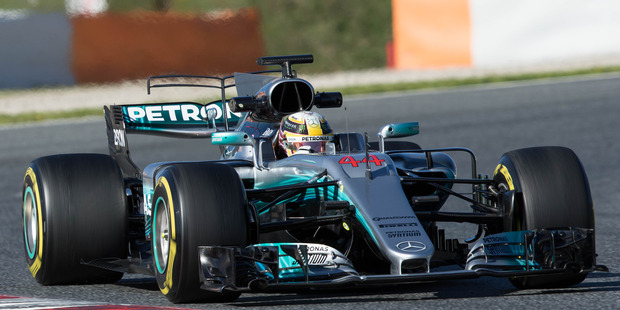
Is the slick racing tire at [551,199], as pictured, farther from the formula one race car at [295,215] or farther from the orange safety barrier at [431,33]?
the orange safety barrier at [431,33]

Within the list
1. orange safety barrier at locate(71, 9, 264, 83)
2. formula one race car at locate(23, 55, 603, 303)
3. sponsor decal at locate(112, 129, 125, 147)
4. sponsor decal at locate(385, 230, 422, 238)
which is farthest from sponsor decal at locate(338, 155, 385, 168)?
orange safety barrier at locate(71, 9, 264, 83)

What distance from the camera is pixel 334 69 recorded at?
21.2 metres

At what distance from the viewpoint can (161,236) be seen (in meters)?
6.16

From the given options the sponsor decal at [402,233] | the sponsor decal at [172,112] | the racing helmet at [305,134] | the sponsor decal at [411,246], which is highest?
the sponsor decal at [172,112]

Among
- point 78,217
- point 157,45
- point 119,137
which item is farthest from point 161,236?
point 157,45

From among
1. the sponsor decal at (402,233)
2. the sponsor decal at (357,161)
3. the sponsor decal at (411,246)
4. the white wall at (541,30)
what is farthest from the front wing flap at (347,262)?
the white wall at (541,30)

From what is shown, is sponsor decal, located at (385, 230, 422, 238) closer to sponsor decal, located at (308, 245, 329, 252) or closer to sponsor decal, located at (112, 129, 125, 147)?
sponsor decal, located at (308, 245, 329, 252)

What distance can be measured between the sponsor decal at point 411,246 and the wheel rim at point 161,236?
1287mm

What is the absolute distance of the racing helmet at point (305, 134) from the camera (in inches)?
267

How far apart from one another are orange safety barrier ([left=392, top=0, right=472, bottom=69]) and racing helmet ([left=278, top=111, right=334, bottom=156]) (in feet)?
44.9

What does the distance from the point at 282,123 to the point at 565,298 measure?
6.89 feet

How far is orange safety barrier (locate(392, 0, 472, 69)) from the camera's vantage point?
20203mm

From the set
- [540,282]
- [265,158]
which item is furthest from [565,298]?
[265,158]

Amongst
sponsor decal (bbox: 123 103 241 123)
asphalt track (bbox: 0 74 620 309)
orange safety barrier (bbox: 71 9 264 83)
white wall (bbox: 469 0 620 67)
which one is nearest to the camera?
asphalt track (bbox: 0 74 620 309)
